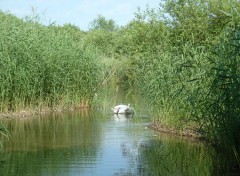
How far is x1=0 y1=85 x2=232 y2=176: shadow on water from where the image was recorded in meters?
7.54

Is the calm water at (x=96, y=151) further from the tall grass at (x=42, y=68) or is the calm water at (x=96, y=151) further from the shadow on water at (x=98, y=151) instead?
the tall grass at (x=42, y=68)

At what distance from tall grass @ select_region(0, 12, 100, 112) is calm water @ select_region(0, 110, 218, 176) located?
3.71 feet

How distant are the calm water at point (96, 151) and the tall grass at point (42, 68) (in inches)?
44.6

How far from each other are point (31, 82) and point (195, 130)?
577 cm

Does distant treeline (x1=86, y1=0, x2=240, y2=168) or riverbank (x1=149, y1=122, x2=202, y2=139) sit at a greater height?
distant treeline (x1=86, y1=0, x2=240, y2=168)

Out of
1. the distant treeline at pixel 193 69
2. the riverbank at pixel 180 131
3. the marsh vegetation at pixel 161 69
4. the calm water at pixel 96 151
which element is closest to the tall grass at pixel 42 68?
the marsh vegetation at pixel 161 69

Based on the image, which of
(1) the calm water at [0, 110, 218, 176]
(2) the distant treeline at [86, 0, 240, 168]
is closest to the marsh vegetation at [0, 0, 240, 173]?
(2) the distant treeline at [86, 0, 240, 168]

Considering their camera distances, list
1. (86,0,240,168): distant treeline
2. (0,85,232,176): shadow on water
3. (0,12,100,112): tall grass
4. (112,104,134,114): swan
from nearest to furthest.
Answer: (86,0,240,168): distant treeline, (0,85,232,176): shadow on water, (0,12,100,112): tall grass, (112,104,134,114): swan

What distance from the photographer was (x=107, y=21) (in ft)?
233

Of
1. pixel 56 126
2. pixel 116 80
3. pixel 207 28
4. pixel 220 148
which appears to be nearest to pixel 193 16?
pixel 207 28

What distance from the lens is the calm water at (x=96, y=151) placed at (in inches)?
297

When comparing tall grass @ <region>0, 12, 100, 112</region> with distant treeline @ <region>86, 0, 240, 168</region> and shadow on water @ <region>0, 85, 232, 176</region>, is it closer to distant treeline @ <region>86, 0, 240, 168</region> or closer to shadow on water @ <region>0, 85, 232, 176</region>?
shadow on water @ <region>0, 85, 232, 176</region>

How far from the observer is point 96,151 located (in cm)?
895

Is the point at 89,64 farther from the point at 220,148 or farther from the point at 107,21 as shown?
the point at 107,21
